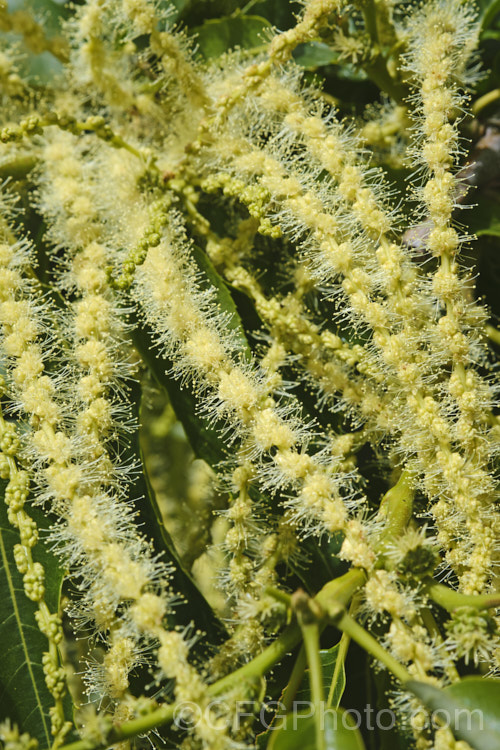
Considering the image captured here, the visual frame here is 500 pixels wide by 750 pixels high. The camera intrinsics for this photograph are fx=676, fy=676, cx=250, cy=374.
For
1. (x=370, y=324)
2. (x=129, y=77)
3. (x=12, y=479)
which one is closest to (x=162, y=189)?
(x=129, y=77)

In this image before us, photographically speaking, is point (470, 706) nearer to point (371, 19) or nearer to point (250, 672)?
point (250, 672)

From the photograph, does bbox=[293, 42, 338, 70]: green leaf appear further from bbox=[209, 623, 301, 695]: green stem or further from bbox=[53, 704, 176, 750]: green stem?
bbox=[53, 704, 176, 750]: green stem

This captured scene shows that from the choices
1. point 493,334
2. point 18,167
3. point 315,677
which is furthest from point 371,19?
point 315,677

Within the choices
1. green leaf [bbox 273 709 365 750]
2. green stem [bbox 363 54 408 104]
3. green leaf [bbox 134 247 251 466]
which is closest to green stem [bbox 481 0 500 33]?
green stem [bbox 363 54 408 104]

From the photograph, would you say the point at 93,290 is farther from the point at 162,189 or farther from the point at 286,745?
the point at 286,745

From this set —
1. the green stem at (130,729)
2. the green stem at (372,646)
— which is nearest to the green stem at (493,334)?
the green stem at (372,646)

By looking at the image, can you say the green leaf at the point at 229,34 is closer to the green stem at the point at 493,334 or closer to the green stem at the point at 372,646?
the green stem at the point at 493,334
